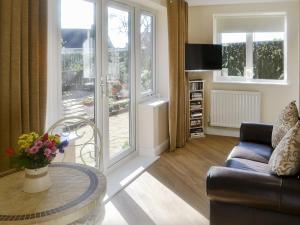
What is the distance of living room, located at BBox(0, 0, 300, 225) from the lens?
1.94 meters

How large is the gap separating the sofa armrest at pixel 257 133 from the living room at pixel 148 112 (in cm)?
1

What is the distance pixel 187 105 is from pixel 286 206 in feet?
11.6

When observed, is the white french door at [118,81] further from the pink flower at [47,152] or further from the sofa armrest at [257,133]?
the pink flower at [47,152]

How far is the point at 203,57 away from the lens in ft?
17.8

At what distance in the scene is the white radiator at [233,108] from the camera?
18.2 ft

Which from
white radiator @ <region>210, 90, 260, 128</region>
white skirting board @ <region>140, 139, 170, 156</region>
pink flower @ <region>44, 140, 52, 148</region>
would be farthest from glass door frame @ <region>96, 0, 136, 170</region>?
pink flower @ <region>44, 140, 52, 148</region>

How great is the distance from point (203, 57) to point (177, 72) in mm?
745

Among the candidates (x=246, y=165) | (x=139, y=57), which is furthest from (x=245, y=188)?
(x=139, y=57)

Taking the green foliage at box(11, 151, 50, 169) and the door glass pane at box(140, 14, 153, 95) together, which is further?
the door glass pane at box(140, 14, 153, 95)

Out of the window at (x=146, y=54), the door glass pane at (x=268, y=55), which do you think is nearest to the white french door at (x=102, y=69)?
the window at (x=146, y=54)

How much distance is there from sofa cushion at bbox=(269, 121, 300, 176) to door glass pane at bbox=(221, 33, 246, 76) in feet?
12.1

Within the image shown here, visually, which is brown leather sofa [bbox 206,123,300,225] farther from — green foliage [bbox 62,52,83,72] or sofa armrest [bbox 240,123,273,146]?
green foliage [bbox 62,52,83,72]

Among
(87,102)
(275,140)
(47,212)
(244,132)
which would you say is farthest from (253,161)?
(47,212)

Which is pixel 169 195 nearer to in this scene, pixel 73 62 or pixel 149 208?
pixel 149 208
